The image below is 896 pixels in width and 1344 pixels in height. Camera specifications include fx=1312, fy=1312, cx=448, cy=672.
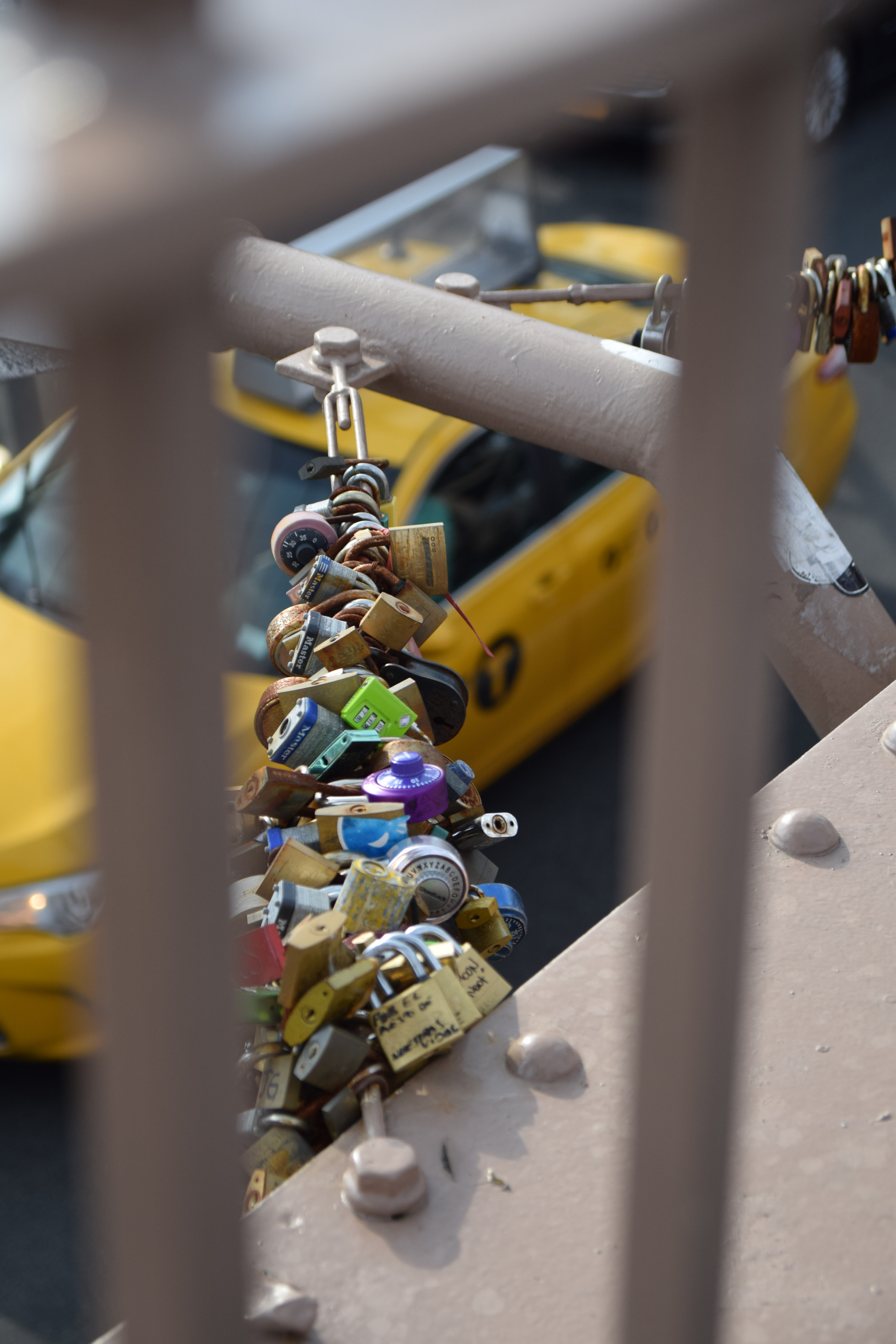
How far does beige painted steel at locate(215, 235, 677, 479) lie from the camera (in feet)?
7.80

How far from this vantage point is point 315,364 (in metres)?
2.53

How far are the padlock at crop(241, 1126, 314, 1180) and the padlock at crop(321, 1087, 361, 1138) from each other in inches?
3.8

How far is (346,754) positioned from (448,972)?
1.74ft

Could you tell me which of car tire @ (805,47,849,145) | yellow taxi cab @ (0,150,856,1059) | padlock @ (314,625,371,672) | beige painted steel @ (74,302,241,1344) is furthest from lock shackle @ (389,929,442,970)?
car tire @ (805,47,849,145)

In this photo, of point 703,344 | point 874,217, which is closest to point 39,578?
point 703,344

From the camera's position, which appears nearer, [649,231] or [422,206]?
[422,206]

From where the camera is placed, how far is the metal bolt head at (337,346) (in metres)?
2.50

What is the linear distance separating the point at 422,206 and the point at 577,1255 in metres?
4.90

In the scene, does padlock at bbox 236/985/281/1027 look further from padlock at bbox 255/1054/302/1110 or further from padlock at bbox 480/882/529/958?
padlock at bbox 480/882/529/958

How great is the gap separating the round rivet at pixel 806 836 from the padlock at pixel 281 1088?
67cm

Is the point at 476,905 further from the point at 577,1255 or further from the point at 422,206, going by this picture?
the point at 422,206

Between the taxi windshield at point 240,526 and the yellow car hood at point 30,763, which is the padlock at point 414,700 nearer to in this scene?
the yellow car hood at point 30,763

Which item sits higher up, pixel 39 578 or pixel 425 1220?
pixel 425 1220

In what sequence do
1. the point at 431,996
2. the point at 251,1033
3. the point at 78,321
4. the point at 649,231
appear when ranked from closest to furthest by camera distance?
the point at 78,321 → the point at 431,996 → the point at 251,1033 → the point at 649,231
